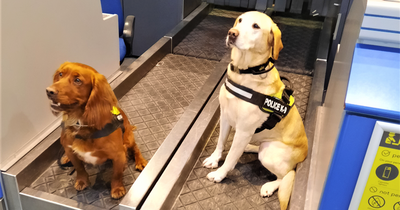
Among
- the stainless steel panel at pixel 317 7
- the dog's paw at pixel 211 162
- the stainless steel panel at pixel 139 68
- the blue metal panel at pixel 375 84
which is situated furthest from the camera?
the stainless steel panel at pixel 317 7

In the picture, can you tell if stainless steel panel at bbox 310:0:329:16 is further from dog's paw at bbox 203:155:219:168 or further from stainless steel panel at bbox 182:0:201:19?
dog's paw at bbox 203:155:219:168

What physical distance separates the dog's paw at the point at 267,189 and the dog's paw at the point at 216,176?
195 millimetres

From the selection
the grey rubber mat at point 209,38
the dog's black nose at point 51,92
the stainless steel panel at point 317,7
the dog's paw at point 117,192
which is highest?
the stainless steel panel at point 317,7

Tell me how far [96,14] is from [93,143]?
0.99 meters

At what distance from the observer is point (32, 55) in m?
1.62

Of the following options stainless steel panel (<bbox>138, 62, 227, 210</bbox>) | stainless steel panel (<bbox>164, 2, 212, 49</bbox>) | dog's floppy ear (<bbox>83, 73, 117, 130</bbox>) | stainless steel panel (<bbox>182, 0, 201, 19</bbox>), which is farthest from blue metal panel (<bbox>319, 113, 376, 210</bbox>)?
stainless steel panel (<bbox>182, 0, 201, 19</bbox>)

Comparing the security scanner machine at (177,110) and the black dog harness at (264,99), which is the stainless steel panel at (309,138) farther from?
the black dog harness at (264,99)

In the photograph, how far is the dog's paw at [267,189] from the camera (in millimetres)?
1604

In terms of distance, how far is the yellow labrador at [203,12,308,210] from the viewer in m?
1.39

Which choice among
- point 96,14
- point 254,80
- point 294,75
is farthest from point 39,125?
point 294,75

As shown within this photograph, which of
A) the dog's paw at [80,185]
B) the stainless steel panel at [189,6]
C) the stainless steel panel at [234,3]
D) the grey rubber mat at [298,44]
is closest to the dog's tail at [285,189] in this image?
the dog's paw at [80,185]

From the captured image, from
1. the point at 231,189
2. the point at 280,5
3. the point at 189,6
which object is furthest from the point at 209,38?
the point at 231,189

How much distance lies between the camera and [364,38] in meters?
0.93

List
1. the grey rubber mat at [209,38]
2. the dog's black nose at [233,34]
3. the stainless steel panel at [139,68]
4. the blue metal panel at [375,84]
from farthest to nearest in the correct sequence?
the grey rubber mat at [209,38], the stainless steel panel at [139,68], the dog's black nose at [233,34], the blue metal panel at [375,84]
